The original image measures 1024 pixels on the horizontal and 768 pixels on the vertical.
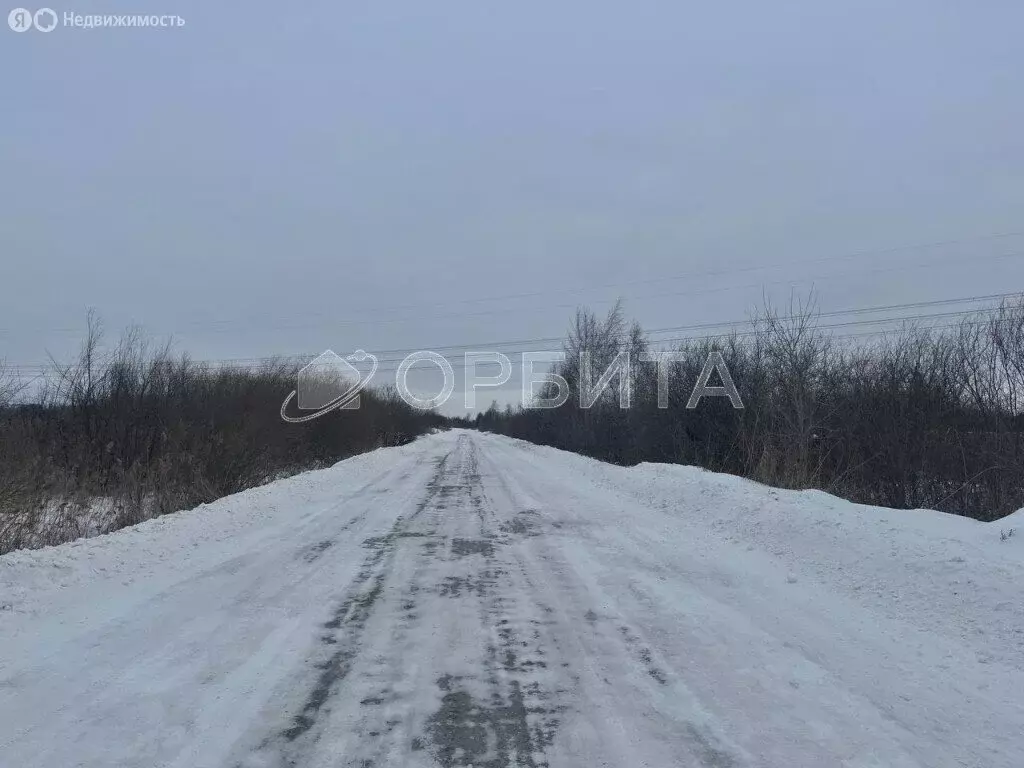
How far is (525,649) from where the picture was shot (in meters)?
5.09

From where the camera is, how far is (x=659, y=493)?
1548 centimetres

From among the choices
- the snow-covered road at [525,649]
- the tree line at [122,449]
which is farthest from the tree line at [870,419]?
the tree line at [122,449]

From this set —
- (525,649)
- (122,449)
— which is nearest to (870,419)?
(525,649)

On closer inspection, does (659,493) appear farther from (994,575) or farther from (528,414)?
(528,414)

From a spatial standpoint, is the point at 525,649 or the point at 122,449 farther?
the point at 122,449

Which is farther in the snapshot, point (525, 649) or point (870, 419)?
point (870, 419)

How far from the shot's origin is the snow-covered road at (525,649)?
12.0ft

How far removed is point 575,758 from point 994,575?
5181 mm

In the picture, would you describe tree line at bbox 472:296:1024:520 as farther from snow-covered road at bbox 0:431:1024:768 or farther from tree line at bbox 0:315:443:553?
tree line at bbox 0:315:443:553

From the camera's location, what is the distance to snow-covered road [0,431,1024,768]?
12.0ft

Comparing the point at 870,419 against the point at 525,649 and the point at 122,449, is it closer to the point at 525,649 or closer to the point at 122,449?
the point at 525,649

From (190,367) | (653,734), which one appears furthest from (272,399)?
(653,734)

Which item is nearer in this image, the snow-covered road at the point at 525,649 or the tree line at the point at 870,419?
the snow-covered road at the point at 525,649

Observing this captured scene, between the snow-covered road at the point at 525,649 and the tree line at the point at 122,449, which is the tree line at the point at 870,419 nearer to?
the snow-covered road at the point at 525,649
